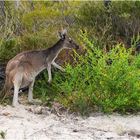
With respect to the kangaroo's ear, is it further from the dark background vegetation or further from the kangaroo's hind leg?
the kangaroo's hind leg

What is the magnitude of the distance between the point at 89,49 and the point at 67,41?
0.50 metres

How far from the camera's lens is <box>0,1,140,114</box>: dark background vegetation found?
26.6 ft

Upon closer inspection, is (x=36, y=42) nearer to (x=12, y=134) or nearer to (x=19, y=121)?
(x=19, y=121)

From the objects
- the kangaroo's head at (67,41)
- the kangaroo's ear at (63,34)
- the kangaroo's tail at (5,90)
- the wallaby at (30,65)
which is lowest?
the kangaroo's tail at (5,90)

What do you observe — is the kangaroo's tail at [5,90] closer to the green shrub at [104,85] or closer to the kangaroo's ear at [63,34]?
the green shrub at [104,85]

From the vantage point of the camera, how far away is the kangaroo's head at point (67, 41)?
9.27 m

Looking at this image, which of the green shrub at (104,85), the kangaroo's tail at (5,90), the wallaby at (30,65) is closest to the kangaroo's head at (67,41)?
the wallaby at (30,65)

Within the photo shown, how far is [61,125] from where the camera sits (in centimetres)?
753

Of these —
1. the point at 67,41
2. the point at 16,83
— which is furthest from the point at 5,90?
the point at 67,41

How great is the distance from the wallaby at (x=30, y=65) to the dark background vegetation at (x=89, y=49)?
0.25 metres

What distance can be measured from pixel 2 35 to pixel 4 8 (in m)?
1.85

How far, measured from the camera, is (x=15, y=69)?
27.2ft

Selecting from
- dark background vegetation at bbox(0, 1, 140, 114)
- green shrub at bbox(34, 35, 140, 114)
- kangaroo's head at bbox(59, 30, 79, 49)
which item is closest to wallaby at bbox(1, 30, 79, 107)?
kangaroo's head at bbox(59, 30, 79, 49)

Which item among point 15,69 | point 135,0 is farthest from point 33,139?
point 135,0
